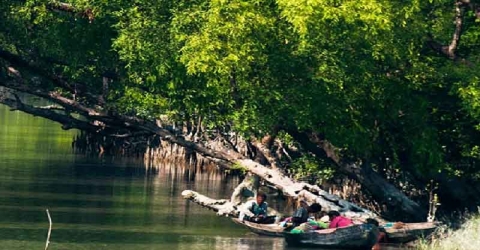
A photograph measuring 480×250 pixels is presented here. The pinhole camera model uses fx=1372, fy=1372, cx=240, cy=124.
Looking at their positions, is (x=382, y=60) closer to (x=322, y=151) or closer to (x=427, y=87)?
(x=427, y=87)

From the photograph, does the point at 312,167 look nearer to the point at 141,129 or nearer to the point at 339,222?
the point at 339,222

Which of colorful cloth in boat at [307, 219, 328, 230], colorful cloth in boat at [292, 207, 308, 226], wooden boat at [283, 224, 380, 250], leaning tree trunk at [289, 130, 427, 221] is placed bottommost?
wooden boat at [283, 224, 380, 250]

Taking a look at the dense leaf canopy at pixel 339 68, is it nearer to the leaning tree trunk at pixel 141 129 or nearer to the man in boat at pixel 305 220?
the leaning tree trunk at pixel 141 129

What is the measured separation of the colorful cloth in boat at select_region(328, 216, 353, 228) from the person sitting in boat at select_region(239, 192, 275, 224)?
112 inches

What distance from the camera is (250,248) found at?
35.8 m

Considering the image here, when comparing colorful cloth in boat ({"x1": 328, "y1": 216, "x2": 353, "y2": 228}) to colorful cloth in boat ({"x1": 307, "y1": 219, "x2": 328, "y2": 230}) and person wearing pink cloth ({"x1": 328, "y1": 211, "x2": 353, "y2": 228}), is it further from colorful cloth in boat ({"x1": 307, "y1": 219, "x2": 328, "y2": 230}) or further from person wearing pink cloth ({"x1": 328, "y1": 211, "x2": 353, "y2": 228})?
colorful cloth in boat ({"x1": 307, "y1": 219, "x2": 328, "y2": 230})

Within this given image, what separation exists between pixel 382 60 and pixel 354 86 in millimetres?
1305

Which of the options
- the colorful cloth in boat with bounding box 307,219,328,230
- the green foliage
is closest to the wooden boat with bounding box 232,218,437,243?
the colorful cloth in boat with bounding box 307,219,328,230

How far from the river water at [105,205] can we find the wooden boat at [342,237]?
0.73 m

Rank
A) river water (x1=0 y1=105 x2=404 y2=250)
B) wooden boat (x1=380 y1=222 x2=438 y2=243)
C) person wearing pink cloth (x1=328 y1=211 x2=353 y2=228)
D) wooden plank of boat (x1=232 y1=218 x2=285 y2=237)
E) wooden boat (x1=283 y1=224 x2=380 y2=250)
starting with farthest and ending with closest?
wooden plank of boat (x1=232 y1=218 x2=285 y2=237) < wooden boat (x1=380 y1=222 x2=438 y2=243) < person wearing pink cloth (x1=328 y1=211 x2=353 y2=228) < wooden boat (x1=283 y1=224 x2=380 y2=250) < river water (x1=0 y1=105 x2=404 y2=250)

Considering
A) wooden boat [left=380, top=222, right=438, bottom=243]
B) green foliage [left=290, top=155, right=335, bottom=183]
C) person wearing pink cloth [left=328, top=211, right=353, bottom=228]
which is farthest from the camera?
green foliage [left=290, top=155, right=335, bottom=183]

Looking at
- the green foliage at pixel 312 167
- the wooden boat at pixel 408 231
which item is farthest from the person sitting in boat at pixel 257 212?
the green foliage at pixel 312 167

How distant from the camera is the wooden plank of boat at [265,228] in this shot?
38666 millimetres

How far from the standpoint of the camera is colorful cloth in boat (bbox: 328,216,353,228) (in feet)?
122
